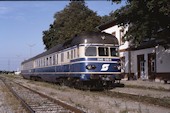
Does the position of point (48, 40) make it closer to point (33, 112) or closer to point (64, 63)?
point (64, 63)

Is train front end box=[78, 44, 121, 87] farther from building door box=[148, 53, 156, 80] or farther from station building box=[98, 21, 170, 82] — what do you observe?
building door box=[148, 53, 156, 80]

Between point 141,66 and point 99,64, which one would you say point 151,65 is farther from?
point 99,64

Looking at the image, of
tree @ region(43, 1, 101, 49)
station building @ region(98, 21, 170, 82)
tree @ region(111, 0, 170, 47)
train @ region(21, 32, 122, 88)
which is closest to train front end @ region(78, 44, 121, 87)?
train @ region(21, 32, 122, 88)

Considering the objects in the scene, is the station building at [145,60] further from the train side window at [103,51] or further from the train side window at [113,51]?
the train side window at [103,51]

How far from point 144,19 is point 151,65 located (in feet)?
38.0

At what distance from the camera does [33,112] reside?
442 inches

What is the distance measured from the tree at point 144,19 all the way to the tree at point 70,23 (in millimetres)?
20624

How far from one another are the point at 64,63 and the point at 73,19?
35.4 m

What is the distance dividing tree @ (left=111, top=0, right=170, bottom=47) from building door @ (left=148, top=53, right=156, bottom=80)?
7893 mm

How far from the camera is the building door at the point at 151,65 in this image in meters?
33.6

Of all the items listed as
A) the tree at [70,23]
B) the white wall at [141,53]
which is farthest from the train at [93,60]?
the tree at [70,23]

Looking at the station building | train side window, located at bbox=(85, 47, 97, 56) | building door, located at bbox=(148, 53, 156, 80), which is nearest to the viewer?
train side window, located at bbox=(85, 47, 97, 56)

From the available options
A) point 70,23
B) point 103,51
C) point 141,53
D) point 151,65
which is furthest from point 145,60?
point 70,23

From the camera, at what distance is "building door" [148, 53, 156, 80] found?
3359 centimetres
